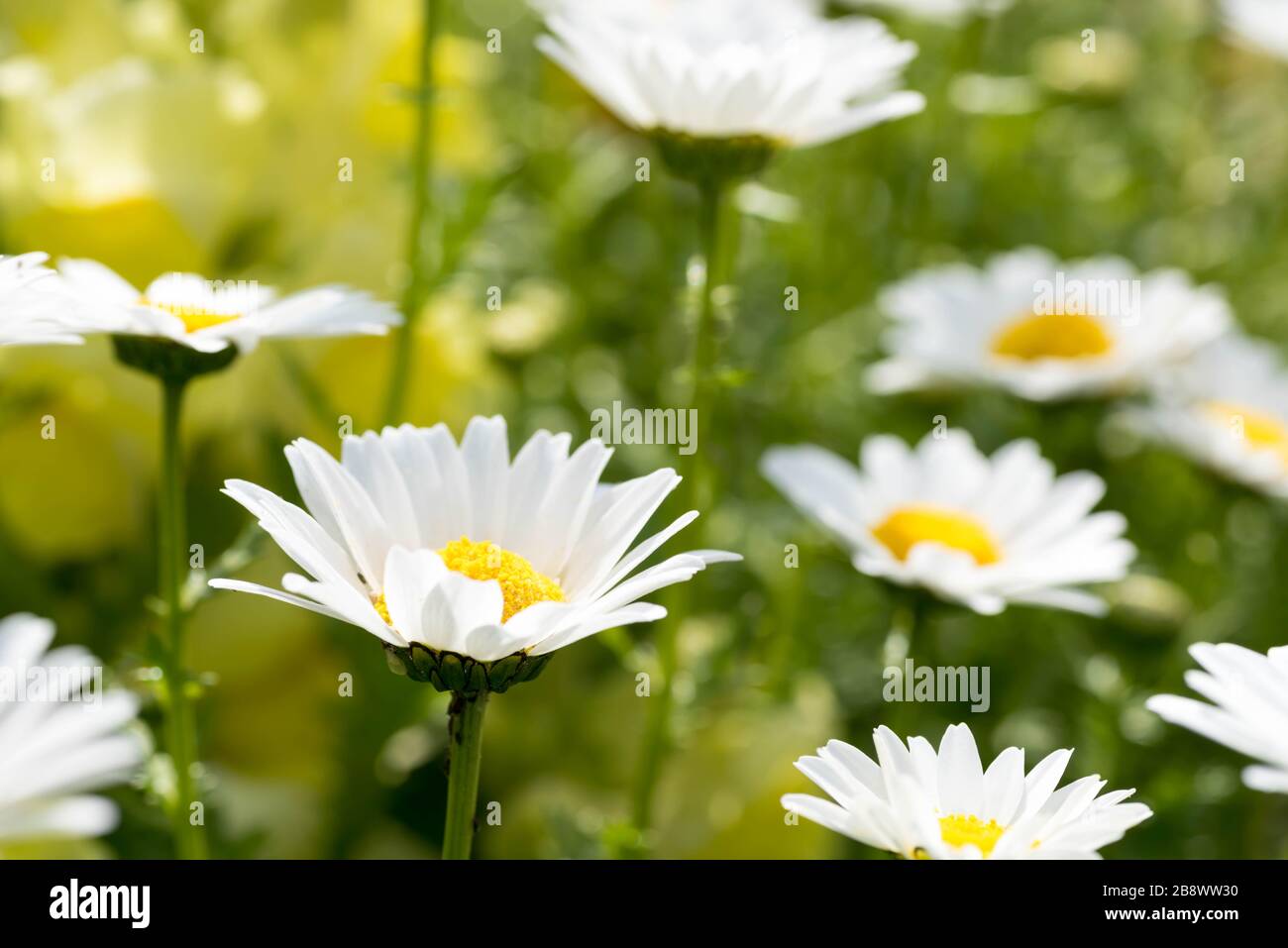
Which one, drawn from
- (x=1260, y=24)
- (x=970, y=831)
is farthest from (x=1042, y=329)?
(x=970, y=831)

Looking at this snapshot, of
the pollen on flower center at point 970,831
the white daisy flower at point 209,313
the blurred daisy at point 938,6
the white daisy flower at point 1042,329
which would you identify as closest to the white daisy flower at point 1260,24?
the blurred daisy at point 938,6

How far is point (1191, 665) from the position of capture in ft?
4.29

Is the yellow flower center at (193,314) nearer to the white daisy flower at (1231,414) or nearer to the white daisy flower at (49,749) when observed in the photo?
the white daisy flower at (49,749)

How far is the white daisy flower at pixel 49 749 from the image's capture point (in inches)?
21.8

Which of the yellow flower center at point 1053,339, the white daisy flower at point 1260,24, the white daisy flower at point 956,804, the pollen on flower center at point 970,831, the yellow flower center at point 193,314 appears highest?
the white daisy flower at point 1260,24

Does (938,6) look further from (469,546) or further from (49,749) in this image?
(49,749)

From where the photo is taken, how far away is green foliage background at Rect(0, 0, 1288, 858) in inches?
40.4

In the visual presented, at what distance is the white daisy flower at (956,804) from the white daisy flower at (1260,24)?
1.40 meters

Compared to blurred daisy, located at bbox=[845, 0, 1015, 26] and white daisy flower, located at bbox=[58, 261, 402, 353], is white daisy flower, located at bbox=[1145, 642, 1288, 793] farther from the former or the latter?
blurred daisy, located at bbox=[845, 0, 1015, 26]

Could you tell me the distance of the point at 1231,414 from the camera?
1.33m

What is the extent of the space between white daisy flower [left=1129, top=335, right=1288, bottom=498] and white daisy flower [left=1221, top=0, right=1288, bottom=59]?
0.45 meters
